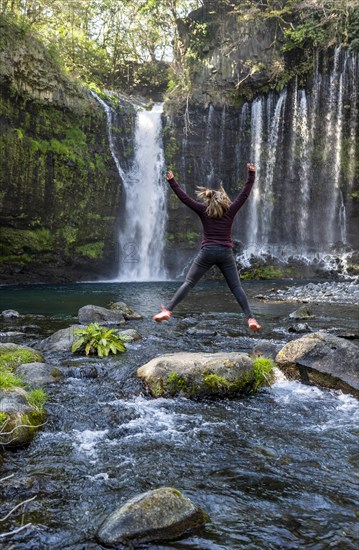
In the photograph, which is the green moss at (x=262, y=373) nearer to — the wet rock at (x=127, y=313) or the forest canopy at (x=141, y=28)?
the wet rock at (x=127, y=313)

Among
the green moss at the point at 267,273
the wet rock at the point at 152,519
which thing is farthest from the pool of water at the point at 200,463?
the green moss at the point at 267,273

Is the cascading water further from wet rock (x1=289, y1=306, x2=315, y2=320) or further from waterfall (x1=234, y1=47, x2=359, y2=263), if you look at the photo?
wet rock (x1=289, y1=306, x2=315, y2=320)

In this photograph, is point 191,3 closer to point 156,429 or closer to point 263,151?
point 263,151

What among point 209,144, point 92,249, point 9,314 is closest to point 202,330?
point 9,314

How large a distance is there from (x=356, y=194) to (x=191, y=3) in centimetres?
1953

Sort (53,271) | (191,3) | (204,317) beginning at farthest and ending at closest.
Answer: (191,3), (53,271), (204,317)

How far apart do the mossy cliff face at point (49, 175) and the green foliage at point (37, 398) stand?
2019 cm

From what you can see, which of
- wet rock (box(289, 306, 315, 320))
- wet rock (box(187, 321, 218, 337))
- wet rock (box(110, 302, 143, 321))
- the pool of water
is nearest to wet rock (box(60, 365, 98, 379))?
the pool of water

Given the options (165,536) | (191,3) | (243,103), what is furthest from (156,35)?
(165,536)

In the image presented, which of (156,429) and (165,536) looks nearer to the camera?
(165,536)

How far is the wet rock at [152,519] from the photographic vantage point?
3.49 meters

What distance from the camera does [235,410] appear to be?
6469mm

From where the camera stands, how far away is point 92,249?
1128 inches

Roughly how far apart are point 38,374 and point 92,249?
851 inches
